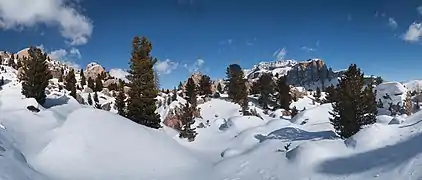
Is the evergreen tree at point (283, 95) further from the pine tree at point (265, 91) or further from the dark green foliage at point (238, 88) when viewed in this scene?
the dark green foliage at point (238, 88)

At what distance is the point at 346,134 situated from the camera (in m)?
22.8

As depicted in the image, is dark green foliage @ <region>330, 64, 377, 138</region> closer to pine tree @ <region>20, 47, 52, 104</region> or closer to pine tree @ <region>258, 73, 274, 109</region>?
pine tree @ <region>20, 47, 52, 104</region>

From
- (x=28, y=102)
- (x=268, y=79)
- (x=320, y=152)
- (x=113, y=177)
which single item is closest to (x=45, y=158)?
(x=113, y=177)

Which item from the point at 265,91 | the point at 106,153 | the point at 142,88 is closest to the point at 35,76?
the point at 142,88

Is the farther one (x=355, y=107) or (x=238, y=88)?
(x=238, y=88)

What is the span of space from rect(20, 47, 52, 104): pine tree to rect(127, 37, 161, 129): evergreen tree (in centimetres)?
719

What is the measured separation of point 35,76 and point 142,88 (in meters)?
8.76

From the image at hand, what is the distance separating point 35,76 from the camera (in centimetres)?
2662

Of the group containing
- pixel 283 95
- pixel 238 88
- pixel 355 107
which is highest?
pixel 238 88

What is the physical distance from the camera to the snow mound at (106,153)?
50.1 ft

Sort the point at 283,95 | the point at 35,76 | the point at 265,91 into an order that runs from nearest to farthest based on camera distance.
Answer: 1. the point at 35,76
2. the point at 283,95
3. the point at 265,91

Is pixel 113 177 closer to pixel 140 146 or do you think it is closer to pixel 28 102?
pixel 140 146

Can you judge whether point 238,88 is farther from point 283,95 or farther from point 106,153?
point 106,153

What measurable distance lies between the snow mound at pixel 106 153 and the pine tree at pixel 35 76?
21.5 ft
